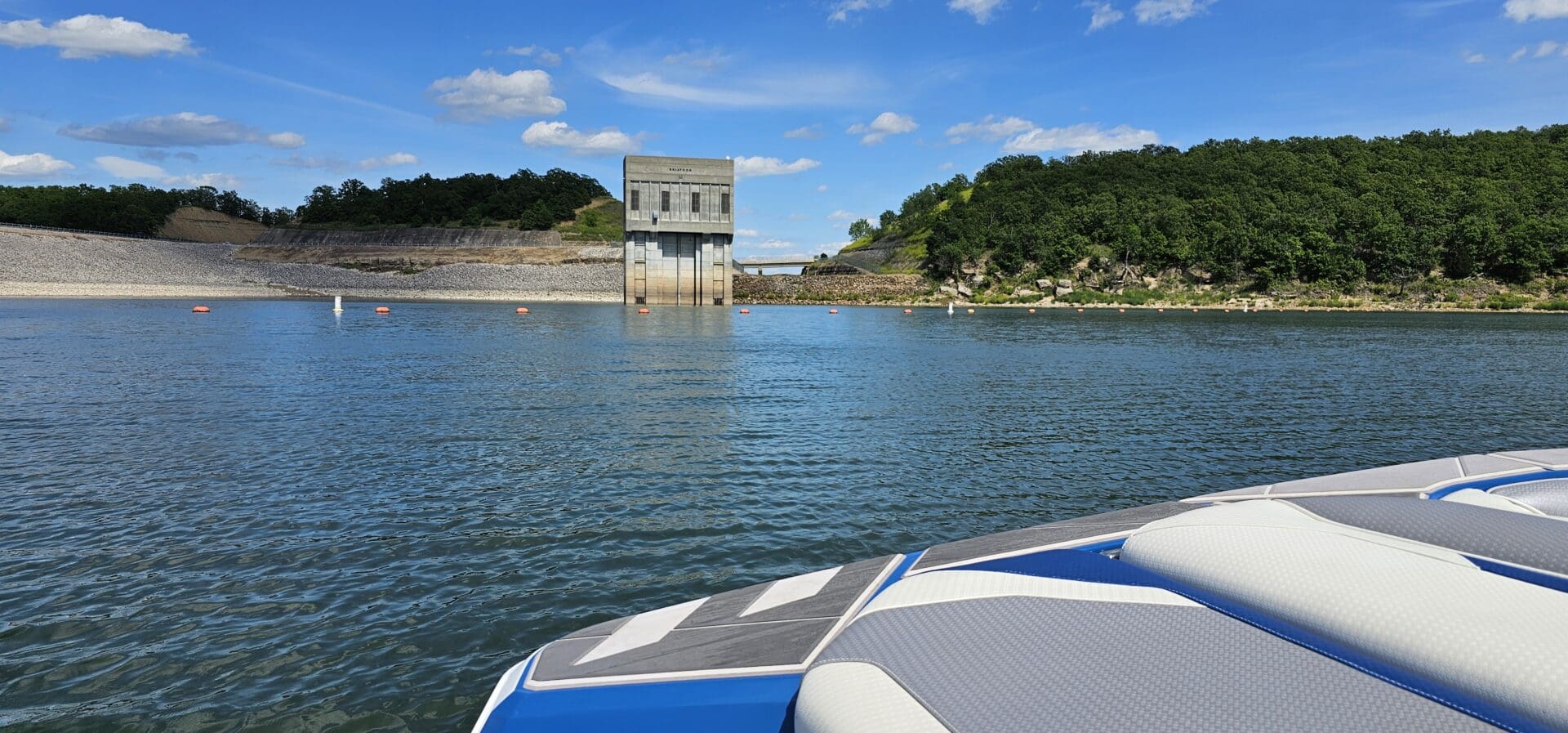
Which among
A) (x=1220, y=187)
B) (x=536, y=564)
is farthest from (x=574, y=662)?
(x=1220, y=187)

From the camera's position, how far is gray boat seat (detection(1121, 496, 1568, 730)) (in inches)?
100.0

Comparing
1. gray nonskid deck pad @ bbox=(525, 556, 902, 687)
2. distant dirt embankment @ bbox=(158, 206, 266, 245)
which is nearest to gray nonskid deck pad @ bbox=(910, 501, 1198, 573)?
gray nonskid deck pad @ bbox=(525, 556, 902, 687)

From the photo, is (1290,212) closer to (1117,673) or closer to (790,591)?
(790,591)

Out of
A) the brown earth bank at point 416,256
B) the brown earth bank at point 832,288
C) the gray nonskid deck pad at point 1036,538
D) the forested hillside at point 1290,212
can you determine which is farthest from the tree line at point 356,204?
the gray nonskid deck pad at point 1036,538

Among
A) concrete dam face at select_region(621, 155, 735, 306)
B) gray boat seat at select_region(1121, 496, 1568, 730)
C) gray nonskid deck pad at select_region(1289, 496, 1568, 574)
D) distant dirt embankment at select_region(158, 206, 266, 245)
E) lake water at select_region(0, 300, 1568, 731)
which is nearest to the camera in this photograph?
gray boat seat at select_region(1121, 496, 1568, 730)

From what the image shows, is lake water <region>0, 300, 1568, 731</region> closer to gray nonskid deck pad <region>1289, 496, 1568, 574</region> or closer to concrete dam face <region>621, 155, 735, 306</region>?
gray nonskid deck pad <region>1289, 496, 1568, 574</region>

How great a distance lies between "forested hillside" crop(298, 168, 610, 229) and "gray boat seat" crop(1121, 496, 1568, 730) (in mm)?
152277

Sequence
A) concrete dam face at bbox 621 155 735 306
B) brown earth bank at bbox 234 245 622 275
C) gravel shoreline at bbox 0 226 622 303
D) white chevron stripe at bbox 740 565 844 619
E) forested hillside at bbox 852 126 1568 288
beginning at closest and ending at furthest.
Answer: white chevron stripe at bbox 740 565 844 619 → gravel shoreline at bbox 0 226 622 303 → concrete dam face at bbox 621 155 735 306 → forested hillside at bbox 852 126 1568 288 → brown earth bank at bbox 234 245 622 275

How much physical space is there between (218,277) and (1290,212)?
14339 cm

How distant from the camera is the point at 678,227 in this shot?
101375mm

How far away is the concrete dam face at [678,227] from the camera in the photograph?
3986 inches

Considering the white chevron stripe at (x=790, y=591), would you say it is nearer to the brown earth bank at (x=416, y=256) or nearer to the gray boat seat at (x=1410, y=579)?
the gray boat seat at (x=1410, y=579)

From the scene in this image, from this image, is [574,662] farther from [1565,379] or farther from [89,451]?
[1565,379]

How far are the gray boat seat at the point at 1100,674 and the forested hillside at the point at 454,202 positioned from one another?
153 m
